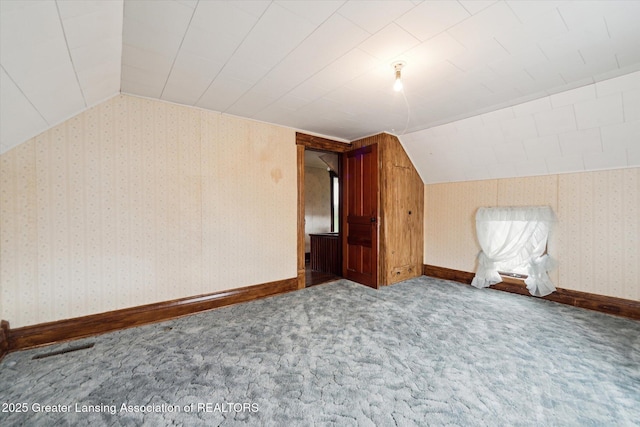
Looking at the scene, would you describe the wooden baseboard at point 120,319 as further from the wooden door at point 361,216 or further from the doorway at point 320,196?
the doorway at point 320,196

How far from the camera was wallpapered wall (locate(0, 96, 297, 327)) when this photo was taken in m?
2.25

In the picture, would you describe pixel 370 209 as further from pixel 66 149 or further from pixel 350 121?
pixel 66 149

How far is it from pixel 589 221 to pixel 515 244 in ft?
2.70

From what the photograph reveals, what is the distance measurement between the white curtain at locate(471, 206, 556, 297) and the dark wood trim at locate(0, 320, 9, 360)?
544cm

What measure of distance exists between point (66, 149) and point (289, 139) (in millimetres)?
2477

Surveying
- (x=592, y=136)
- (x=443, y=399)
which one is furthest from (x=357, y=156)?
(x=443, y=399)

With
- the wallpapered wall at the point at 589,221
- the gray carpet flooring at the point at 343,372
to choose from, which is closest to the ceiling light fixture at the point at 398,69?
the gray carpet flooring at the point at 343,372

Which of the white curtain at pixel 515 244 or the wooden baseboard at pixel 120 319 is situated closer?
the wooden baseboard at pixel 120 319

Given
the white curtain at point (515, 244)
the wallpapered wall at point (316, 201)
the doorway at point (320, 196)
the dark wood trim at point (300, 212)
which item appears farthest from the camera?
the wallpapered wall at point (316, 201)

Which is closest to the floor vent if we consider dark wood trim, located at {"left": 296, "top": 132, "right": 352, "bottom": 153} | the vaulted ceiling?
the vaulted ceiling

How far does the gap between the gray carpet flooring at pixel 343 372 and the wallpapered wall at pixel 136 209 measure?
49 cm

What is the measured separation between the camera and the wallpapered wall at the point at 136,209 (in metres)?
2.25

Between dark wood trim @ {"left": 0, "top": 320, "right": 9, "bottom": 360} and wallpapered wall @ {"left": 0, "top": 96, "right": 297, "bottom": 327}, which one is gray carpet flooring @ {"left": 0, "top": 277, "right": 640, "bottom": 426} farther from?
wallpapered wall @ {"left": 0, "top": 96, "right": 297, "bottom": 327}

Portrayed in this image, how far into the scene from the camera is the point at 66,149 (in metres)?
2.39
